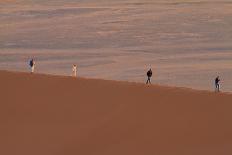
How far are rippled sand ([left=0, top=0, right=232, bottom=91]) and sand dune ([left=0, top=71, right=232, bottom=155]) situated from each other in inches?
493

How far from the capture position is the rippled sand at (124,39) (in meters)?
33.6

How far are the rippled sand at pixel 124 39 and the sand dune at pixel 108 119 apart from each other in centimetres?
1252

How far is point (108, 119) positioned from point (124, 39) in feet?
105

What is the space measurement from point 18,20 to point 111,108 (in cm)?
4236

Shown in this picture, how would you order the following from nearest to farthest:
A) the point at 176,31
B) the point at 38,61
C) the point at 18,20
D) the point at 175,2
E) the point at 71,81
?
the point at 71,81 < the point at 38,61 < the point at 176,31 < the point at 18,20 < the point at 175,2

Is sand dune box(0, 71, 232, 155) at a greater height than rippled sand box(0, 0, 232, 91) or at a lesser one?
lesser

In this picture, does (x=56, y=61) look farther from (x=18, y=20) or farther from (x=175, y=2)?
(x=175, y=2)

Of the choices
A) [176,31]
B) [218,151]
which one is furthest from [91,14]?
[218,151]

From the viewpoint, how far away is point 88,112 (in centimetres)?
1483

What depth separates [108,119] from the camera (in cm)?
1455

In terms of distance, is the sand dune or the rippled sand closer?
the sand dune

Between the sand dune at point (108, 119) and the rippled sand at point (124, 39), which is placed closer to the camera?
the sand dune at point (108, 119)

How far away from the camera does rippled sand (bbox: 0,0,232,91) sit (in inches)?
1323

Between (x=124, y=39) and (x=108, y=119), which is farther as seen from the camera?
(x=124, y=39)
